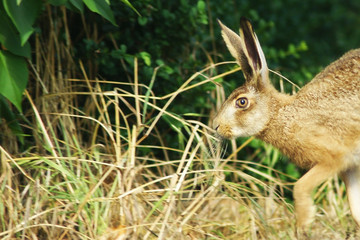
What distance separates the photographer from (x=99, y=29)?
16.6 feet

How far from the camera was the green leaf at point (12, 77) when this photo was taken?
361 cm

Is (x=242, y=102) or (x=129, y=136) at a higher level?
(x=242, y=102)

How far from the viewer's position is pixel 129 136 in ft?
13.7

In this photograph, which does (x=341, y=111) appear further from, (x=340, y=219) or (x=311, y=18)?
(x=311, y=18)

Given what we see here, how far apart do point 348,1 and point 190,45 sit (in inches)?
163

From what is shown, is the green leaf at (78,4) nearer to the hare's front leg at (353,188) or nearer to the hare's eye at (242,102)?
the hare's eye at (242,102)

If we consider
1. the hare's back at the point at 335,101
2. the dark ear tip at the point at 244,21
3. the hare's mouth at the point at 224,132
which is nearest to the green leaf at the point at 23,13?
the dark ear tip at the point at 244,21

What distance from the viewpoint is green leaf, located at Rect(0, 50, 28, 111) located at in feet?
11.8

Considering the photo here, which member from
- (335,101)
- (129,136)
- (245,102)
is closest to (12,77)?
(129,136)

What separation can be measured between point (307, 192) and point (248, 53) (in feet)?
3.21

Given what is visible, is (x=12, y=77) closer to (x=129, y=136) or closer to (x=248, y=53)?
(x=129, y=136)

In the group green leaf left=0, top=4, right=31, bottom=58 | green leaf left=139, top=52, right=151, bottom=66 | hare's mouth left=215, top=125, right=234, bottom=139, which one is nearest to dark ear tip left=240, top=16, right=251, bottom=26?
hare's mouth left=215, top=125, right=234, bottom=139

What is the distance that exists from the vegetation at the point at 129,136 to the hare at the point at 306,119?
0.26 meters

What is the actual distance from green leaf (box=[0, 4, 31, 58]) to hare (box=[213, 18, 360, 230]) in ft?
4.46
